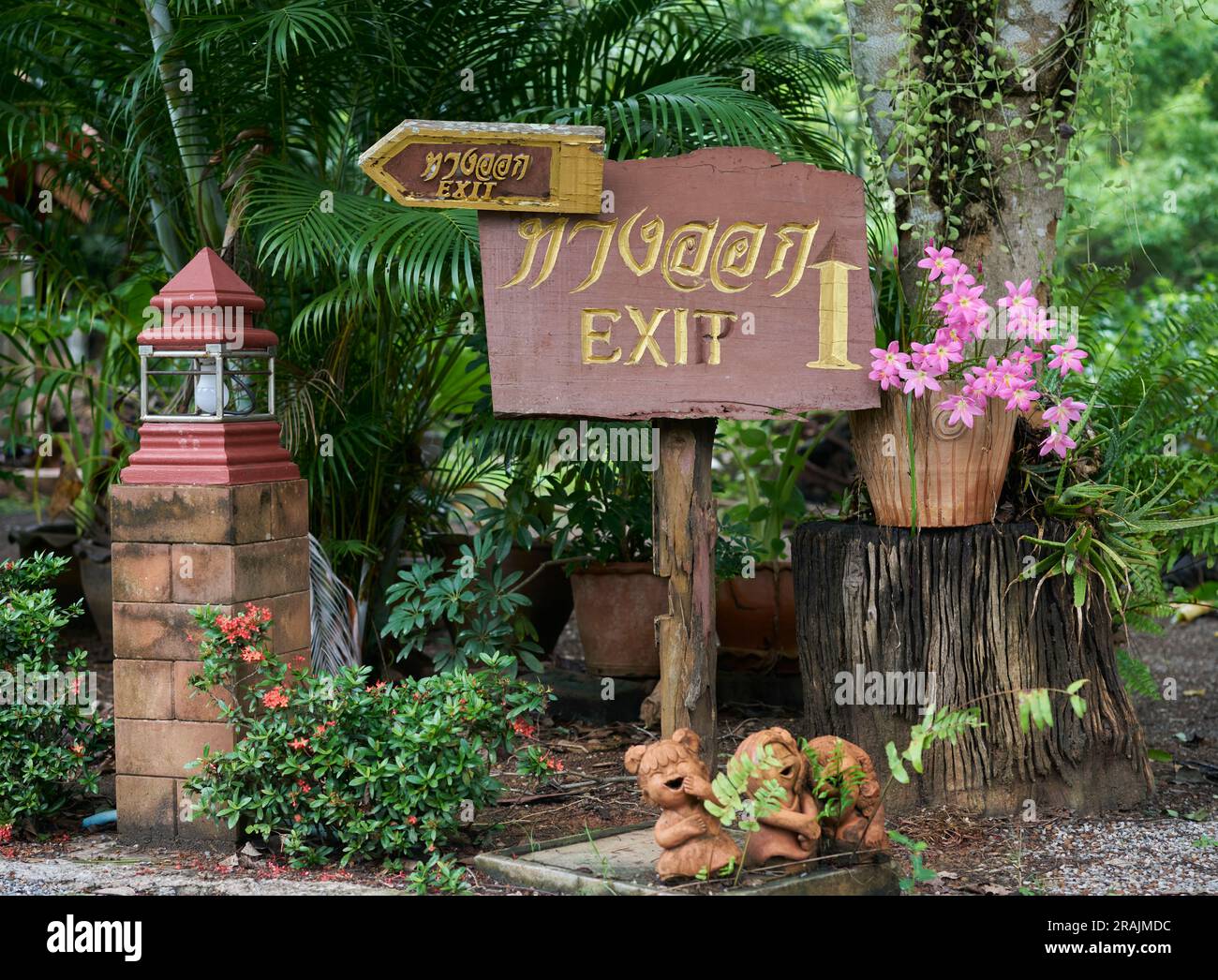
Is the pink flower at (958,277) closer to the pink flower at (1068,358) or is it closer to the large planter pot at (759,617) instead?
the pink flower at (1068,358)

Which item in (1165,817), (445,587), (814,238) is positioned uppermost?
(814,238)

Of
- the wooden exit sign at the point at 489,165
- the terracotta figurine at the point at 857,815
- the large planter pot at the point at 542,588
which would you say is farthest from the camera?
the large planter pot at the point at 542,588

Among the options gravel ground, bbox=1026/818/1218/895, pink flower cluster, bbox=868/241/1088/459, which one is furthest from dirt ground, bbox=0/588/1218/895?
pink flower cluster, bbox=868/241/1088/459

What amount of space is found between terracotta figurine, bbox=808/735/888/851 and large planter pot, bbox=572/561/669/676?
1823mm

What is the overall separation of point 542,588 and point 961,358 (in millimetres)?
2280

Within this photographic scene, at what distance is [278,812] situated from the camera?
3.25 metres

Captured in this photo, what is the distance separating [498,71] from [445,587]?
210cm

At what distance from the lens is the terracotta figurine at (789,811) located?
2807mm

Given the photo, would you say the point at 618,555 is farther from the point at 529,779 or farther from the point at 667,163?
the point at 667,163

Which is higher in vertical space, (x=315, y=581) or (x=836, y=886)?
(x=315, y=581)

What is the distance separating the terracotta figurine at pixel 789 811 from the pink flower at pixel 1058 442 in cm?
126

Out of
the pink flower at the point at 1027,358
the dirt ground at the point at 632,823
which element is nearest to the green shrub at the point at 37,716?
the dirt ground at the point at 632,823

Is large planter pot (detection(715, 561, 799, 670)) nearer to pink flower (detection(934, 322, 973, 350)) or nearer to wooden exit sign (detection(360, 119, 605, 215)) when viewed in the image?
pink flower (detection(934, 322, 973, 350))

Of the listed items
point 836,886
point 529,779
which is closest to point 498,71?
point 529,779
